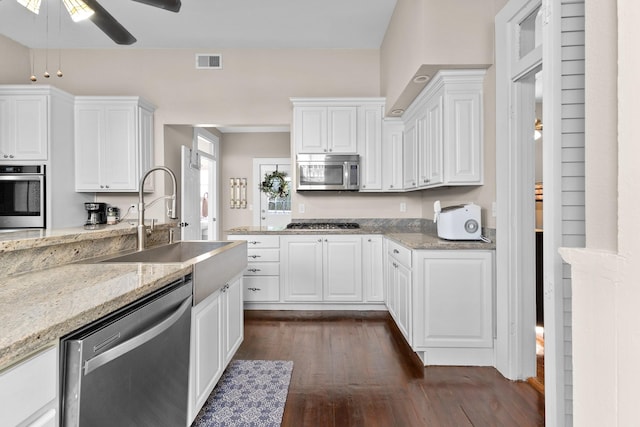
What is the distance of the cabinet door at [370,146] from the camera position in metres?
4.09

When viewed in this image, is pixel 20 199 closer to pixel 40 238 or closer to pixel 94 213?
pixel 94 213

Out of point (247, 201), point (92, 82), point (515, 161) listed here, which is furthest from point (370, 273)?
point (92, 82)

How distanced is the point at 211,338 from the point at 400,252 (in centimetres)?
172

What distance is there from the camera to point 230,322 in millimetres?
2250

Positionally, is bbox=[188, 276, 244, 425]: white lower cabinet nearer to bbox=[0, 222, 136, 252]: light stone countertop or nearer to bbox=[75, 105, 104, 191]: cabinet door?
bbox=[0, 222, 136, 252]: light stone countertop

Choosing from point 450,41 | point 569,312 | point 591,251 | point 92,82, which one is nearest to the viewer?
point 591,251

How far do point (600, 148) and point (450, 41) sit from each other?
229 cm

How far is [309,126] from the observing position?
13.3 feet

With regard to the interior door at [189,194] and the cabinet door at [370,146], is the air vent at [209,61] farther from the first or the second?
the cabinet door at [370,146]

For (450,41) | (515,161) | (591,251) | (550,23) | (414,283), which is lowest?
(414,283)

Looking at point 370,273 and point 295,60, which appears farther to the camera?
point 295,60

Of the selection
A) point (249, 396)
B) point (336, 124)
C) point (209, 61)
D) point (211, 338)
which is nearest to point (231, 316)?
point (211, 338)

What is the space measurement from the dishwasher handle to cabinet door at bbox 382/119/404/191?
3061mm

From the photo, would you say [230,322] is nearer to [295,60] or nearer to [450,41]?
[450,41]
